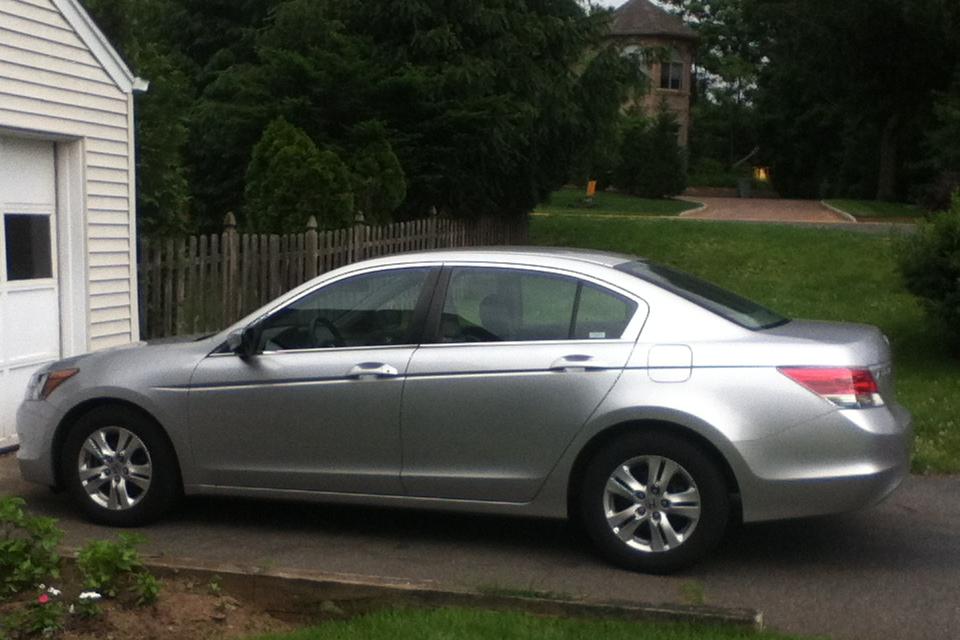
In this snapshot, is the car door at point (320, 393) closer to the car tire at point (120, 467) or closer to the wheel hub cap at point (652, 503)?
the car tire at point (120, 467)

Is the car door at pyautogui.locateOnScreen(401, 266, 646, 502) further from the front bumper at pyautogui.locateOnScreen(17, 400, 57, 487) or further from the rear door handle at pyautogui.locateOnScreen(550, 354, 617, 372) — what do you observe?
the front bumper at pyautogui.locateOnScreen(17, 400, 57, 487)

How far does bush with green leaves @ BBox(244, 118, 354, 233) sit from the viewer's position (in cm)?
1650

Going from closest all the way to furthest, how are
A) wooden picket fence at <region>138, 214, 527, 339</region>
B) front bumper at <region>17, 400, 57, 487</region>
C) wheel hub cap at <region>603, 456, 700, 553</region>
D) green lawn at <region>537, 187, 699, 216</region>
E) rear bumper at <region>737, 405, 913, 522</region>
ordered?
rear bumper at <region>737, 405, 913, 522</region> < wheel hub cap at <region>603, 456, 700, 553</region> < front bumper at <region>17, 400, 57, 487</region> < wooden picket fence at <region>138, 214, 527, 339</region> < green lawn at <region>537, 187, 699, 216</region>

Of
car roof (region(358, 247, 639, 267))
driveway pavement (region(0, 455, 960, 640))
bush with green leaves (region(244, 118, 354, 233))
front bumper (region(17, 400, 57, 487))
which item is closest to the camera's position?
driveway pavement (region(0, 455, 960, 640))

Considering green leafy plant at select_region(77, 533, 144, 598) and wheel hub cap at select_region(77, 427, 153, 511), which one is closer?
green leafy plant at select_region(77, 533, 144, 598)

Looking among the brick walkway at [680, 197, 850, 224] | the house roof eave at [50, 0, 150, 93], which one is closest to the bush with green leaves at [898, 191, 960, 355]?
the house roof eave at [50, 0, 150, 93]

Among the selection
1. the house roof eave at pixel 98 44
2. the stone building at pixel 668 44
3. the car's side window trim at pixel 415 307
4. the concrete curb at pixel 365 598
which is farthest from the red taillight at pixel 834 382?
the stone building at pixel 668 44

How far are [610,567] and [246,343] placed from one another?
87.7 inches

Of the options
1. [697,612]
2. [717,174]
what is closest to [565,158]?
[697,612]

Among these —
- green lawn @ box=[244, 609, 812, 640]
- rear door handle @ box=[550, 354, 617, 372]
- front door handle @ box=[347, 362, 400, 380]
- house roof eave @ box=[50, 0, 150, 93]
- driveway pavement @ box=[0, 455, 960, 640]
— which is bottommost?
driveway pavement @ box=[0, 455, 960, 640]

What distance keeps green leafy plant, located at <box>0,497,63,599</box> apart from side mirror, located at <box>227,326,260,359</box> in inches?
68.7

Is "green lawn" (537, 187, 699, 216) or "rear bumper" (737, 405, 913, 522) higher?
"green lawn" (537, 187, 699, 216)

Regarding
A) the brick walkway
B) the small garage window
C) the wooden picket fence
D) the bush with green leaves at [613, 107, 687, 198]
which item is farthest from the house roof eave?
the bush with green leaves at [613, 107, 687, 198]

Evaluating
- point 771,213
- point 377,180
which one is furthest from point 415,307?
point 771,213
